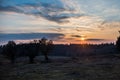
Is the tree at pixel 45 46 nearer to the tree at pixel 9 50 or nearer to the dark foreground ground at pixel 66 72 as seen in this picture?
the tree at pixel 9 50

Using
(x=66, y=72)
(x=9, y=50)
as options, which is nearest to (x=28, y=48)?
(x=9, y=50)

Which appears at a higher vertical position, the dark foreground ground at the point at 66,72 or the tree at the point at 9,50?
the tree at the point at 9,50

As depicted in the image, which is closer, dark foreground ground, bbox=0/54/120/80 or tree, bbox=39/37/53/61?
dark foreground ground, bbox=0/54/120/80

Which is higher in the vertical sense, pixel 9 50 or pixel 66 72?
pixel 9 50

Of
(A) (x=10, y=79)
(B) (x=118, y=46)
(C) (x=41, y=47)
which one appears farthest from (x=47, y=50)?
(A) (x=10, y=79)

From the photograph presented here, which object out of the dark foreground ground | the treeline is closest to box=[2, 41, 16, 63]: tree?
the treeline

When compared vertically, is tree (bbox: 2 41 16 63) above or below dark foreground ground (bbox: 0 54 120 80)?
above

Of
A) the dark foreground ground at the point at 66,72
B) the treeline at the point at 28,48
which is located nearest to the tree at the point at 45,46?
the treeline at the point at 28,48

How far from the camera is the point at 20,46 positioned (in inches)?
4766

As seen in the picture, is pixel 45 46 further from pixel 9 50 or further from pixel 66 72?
pixel 66 72

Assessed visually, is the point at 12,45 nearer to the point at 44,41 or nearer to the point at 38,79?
the point at 44,41

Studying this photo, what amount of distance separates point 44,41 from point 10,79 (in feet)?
273

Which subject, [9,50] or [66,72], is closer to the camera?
[66,72]

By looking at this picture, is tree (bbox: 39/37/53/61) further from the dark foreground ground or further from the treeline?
the dark foreground ground
